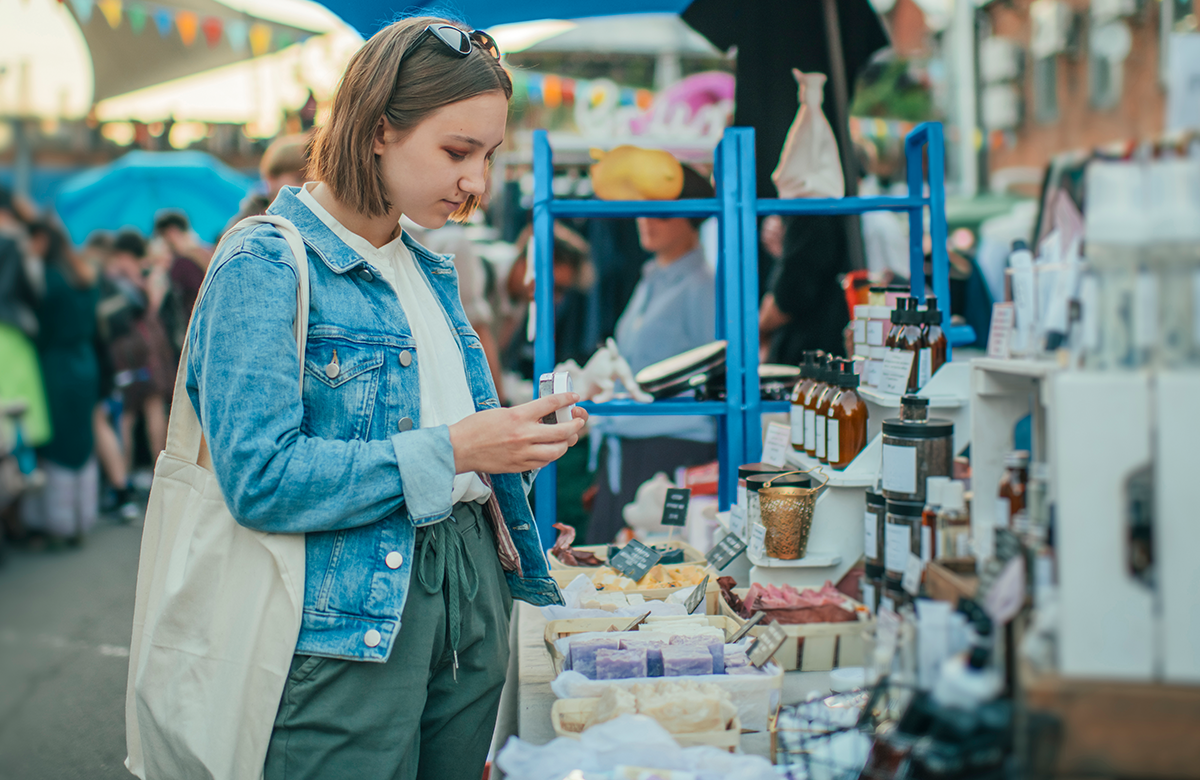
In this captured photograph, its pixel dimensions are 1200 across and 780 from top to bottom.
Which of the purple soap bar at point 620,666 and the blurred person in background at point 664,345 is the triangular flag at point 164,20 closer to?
the blurred person in background at point 664,345

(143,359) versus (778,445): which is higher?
(143,359)

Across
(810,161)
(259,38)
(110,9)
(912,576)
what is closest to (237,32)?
(259,38)

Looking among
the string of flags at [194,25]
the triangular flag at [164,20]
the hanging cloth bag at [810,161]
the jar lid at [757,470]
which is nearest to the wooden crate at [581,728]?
the jar lid at [757,470]

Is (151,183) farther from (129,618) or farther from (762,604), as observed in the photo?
(762,604)

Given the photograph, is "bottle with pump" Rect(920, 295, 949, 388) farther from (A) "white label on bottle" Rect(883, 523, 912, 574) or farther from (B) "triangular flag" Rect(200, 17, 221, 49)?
(B) "triangular flag" Rect(200, 17, 221, 49)

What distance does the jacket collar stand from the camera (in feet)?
5.06

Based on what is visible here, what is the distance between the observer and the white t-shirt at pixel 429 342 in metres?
1.60

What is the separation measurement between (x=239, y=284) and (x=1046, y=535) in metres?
1.15

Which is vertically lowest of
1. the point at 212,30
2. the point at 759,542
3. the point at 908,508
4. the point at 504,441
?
the point at 759,542

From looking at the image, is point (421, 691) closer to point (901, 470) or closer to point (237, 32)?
point (901, 470)

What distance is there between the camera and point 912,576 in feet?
5.17

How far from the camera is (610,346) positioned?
3.03m

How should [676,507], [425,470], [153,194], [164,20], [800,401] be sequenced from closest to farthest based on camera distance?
[425,470]
[800,401]
[676,507]
[164,20]
[153,194]

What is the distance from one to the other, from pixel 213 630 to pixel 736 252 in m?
1.93
